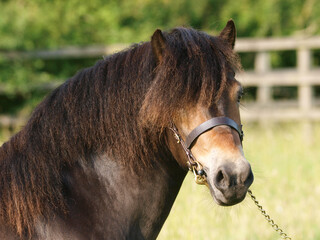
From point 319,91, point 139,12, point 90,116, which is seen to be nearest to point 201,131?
point 90,116

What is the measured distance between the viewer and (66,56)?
11.2 metres

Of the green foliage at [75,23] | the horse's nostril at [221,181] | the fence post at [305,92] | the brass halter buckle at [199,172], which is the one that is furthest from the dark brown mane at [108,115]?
the green foliage at [75,23]

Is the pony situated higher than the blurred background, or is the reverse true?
the pony

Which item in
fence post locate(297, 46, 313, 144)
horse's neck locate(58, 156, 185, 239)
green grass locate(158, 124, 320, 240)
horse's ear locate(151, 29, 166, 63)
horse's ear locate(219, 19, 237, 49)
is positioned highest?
horse's ear locate(151, 29, 166, 63)

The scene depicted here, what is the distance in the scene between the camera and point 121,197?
2775mm

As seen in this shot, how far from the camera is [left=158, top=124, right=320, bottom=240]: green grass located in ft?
16.3

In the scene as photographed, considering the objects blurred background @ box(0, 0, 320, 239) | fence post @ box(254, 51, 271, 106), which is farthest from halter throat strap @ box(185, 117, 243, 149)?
fence post @ box(254, 51, 271, 106)

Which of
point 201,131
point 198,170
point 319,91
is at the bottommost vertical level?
point 319,91

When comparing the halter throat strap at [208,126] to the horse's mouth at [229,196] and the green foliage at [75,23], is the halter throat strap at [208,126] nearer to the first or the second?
the horse's mouth at [229,196]

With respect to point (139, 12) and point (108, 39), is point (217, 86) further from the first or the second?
point (139, 12)

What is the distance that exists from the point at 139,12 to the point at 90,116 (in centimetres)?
1150

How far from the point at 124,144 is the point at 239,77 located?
367cm

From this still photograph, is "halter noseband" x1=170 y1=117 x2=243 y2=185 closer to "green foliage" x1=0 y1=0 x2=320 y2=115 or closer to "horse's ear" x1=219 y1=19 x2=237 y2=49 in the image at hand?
"horse's ear" x1=219 y1=19 x2=237 y2=49

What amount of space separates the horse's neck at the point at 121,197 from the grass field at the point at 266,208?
30cm
